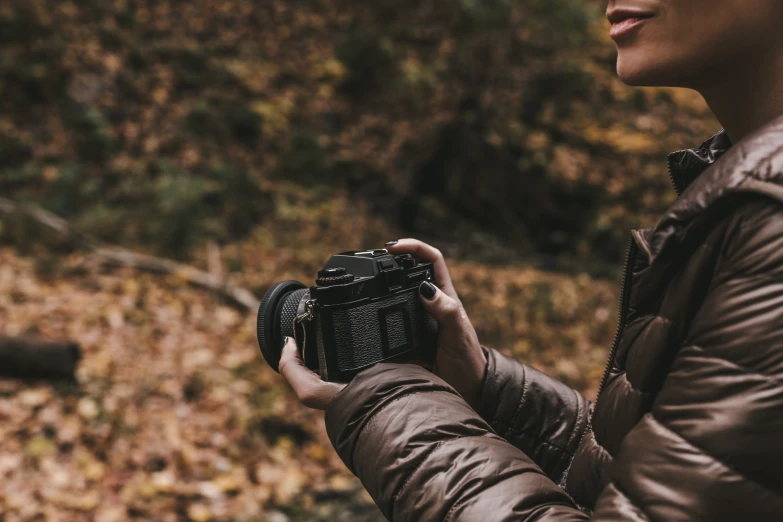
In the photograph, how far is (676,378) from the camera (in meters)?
0.73

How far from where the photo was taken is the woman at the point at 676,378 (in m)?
0.67

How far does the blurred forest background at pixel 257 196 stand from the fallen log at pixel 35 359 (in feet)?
0.25

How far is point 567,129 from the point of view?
7.35m

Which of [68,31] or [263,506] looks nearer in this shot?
[263,506]

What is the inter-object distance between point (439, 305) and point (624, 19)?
640 millimetres

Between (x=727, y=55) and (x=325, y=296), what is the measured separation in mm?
773

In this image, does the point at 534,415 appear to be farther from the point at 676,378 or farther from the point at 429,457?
the point at 676,378

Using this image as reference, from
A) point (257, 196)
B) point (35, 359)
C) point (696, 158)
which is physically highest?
point (696, 158)

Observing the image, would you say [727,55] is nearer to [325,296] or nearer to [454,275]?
[325,296]

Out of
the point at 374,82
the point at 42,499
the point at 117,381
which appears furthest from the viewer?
the point at 374,82

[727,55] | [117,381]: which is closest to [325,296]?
[727,55]

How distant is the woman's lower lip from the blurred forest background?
2.77 m

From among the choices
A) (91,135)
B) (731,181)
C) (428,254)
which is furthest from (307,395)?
(91,135)

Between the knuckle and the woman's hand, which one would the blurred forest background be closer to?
the woman's hand
